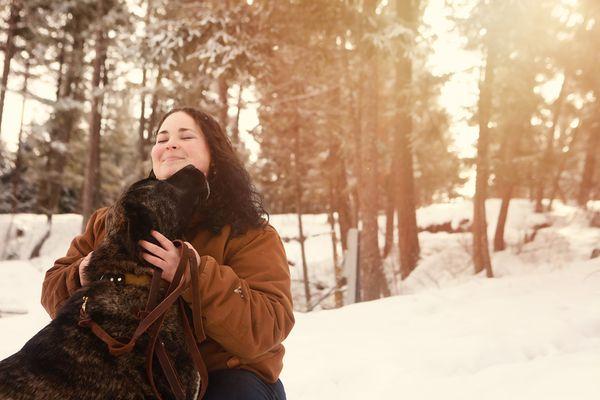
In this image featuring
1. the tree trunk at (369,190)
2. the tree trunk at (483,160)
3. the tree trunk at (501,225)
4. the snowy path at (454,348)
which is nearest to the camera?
the snowy path at (454,348)

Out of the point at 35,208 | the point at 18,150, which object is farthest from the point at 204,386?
the point at 35,208

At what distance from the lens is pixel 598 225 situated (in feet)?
54.0

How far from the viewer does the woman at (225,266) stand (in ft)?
5.82

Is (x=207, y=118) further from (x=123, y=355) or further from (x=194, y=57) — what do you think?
(x=194, y=57)

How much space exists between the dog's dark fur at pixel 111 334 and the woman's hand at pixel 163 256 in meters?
Answer: 0.05

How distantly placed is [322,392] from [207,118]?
8.04ft

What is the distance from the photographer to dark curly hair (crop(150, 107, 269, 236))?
2.16 metres

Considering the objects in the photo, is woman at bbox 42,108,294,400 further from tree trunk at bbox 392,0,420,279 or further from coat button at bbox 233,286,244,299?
tree trunk at bbox 392,0,420,279

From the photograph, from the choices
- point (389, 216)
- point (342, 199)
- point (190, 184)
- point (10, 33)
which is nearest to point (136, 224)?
point (190, 184)

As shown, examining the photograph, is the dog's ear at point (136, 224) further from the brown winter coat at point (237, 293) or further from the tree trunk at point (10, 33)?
the tree trunk at point (10, 33)

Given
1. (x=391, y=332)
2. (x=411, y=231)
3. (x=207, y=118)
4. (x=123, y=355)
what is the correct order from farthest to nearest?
(x=411, y=231), (x=391, y=332), (x=207, y=118), (x=123, y=355)

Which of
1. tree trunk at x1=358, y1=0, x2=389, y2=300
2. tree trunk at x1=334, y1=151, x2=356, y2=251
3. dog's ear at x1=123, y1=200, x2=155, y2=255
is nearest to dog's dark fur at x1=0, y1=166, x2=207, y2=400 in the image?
dog's ear at x1=123, y1=200, x2=155, y2=255

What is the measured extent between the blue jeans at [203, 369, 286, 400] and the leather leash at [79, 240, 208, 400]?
0.13 meters

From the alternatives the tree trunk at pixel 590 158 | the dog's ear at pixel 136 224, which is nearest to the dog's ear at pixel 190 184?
the dog's ear at pixel 136 224
